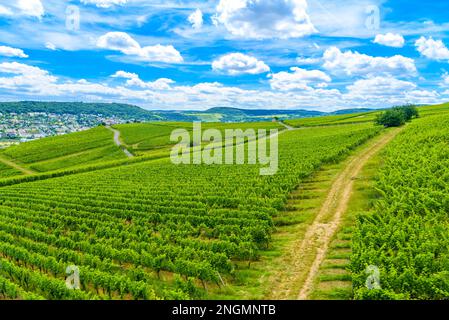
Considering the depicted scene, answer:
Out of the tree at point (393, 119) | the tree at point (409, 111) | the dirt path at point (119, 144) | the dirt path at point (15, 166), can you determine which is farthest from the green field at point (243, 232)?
the tree at point (409, 111)

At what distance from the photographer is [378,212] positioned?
26953 mm

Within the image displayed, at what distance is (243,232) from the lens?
25.8 meters

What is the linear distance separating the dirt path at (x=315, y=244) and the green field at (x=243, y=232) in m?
0.10

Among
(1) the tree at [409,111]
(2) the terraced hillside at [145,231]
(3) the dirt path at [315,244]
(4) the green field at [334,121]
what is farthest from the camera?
(4) the green field at [334,121]

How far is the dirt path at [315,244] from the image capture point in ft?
60.9

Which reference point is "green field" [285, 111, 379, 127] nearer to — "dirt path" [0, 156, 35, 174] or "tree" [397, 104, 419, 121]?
"tree" [397, 104, 419, 121]

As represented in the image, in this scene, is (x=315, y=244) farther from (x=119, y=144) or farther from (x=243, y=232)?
(x=119, y=144)

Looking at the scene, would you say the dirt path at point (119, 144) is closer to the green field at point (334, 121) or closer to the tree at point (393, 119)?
the green field at point (334, 121)

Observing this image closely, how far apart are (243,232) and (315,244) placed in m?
5.19

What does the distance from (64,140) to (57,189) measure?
83273mm

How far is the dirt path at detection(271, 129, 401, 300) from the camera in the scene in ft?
60.9

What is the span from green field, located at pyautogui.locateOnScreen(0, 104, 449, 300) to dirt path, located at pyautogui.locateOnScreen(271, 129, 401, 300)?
0.34ft

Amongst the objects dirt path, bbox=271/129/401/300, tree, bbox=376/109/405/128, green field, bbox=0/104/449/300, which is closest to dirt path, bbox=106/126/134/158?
green field, bbox=0/104/449/300
